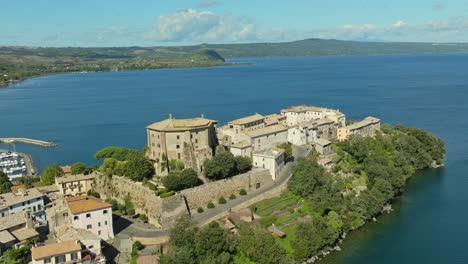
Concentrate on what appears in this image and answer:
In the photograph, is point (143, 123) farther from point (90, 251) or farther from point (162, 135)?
point (90, 251)

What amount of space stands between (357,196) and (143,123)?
53.6 meters

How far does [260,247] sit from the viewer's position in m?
31.6

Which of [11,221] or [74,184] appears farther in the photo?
[74,184]

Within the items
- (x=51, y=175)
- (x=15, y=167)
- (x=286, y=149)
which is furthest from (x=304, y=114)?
(x=15, y=167)

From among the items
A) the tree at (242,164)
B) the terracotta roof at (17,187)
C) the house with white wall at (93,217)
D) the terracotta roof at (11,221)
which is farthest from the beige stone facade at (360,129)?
the terracotta roof at (11,221)

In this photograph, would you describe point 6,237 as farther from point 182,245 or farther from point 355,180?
point 355,180

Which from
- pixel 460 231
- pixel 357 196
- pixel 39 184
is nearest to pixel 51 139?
pixel 39 184

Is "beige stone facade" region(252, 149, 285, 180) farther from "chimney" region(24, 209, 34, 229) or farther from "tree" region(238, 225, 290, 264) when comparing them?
"chimney" region(24, 209, 34, 229)

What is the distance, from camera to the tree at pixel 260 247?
3147 centimetres

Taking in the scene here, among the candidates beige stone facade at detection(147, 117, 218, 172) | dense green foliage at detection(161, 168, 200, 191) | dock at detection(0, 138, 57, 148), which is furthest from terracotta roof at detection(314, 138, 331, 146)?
dock at detection(0, 138, 57, 148)

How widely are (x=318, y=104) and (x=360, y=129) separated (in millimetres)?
41709

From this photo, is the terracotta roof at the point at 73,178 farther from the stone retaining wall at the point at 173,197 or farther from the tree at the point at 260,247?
the tree at the point at 260,247

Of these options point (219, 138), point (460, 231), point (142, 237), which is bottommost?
point (460, 231)

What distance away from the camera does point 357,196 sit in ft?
142
